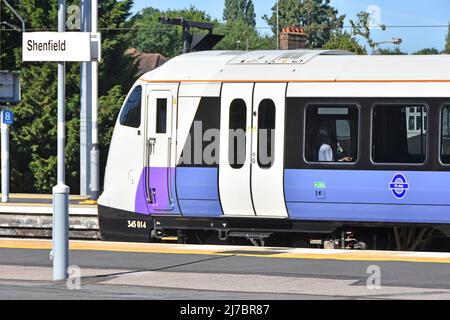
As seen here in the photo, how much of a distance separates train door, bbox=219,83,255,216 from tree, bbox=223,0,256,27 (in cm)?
14903

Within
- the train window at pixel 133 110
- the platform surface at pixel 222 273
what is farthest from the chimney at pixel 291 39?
the platform surface at pixel 222 273

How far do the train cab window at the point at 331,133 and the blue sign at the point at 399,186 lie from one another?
741mm

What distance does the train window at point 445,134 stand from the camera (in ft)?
55.5

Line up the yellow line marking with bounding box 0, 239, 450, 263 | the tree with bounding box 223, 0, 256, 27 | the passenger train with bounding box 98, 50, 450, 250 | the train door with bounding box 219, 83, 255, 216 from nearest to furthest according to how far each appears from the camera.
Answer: the yellow line marking with bounding box 0, 239, 450, 263 < the passenger train with bounding box 98, 50, 450, 250 < the train door with bounding box 219, 83, 255, 216 < the tree with bounding box 223, 0, 256, 27

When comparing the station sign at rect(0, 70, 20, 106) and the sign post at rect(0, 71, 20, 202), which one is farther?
the station sign at rect(0, 70, 20, 106)

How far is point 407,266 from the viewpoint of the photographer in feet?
45.2

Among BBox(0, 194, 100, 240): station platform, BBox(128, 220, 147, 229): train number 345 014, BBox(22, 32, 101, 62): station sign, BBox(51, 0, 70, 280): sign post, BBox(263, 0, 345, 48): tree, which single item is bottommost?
BBox(0, 194, 100, 240): station platform

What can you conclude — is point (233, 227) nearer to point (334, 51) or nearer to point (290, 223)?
point (290, 223)

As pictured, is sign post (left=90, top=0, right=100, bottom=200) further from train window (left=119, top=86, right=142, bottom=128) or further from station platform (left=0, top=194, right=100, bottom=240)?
train window (left=119, top=86, right=142, bottom=128)

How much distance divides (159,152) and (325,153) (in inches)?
109

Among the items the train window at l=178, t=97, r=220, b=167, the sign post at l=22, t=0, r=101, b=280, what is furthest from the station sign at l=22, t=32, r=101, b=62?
the train window at l=178, t=97, r=220, b=167

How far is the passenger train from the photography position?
674 inches

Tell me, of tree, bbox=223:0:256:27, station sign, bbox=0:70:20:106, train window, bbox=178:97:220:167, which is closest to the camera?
train window, bbox=178:97:220:167
